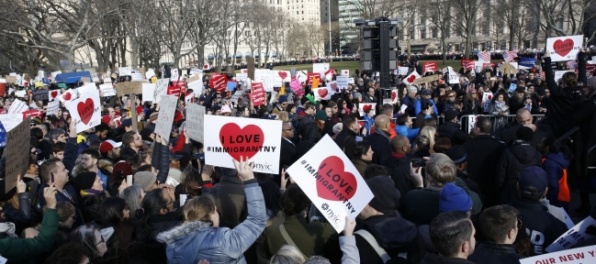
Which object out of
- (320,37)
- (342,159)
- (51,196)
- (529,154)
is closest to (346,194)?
(342,159)

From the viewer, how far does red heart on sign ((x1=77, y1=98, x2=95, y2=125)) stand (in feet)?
29.4

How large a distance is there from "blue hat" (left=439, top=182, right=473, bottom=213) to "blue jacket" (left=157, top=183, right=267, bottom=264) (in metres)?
1.40

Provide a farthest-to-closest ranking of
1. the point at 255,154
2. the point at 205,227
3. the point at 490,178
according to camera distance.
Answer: the point at 490,178
the point at 255,154
the point at 205,227

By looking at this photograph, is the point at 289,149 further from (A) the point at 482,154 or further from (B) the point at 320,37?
(B) the point at 320,37

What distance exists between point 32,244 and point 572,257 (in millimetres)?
3512

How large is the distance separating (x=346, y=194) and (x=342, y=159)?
27 cm

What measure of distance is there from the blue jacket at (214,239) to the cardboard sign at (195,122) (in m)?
3.23

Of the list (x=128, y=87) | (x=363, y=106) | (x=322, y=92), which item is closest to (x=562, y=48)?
(x=363, y=106)

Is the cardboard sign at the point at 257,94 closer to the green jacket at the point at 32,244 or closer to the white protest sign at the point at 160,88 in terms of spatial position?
the white protest sign at the point at 160,88

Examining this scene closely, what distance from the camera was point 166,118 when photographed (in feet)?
22.8

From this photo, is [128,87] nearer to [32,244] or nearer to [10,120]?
[10,120]

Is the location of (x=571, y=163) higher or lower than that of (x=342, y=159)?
lower

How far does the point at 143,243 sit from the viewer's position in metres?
4.28

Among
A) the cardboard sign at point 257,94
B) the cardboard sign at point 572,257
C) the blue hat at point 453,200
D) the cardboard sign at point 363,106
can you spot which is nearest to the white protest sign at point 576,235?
the cardboard sign at point 572,257
